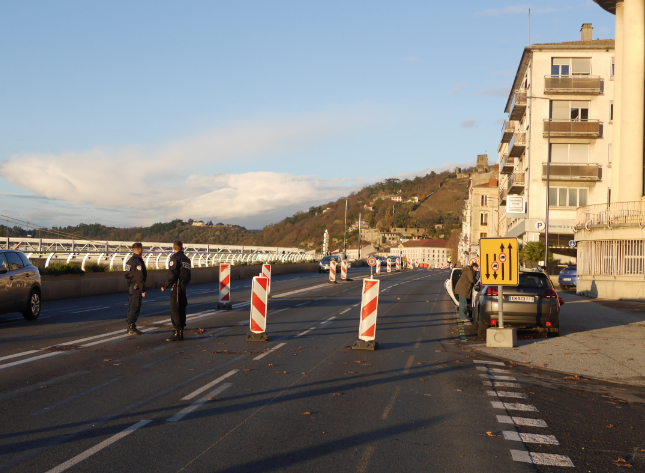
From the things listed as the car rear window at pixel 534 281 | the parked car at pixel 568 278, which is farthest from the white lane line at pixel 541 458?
the parked car at pixel 568 278

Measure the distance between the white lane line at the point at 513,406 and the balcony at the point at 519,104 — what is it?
53.0 m

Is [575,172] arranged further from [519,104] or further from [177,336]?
[177,336]

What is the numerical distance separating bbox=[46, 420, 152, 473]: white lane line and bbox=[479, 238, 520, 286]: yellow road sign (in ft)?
28.3

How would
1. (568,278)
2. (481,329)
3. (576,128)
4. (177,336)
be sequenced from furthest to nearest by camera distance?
(576,128), (568,278), (481,329), (177,336)

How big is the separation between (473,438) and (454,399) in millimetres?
1769

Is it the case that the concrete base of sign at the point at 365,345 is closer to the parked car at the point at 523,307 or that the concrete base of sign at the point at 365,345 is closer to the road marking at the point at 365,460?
the parked car at the point at 523,307

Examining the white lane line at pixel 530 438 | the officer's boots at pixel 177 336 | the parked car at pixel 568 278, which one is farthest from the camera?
the parked car at pixel 568 278

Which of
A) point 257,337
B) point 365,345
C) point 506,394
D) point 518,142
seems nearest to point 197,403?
point 506,394

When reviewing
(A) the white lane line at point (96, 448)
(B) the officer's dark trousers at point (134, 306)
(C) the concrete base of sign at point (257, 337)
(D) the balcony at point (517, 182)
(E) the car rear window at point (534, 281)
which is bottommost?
(A) the white lane line at point (96, 448)

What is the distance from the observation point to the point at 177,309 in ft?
41.1

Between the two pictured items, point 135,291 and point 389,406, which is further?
point 135,291

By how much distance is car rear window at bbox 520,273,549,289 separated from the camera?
47.2ft

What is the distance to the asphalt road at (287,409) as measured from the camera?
5262 mm

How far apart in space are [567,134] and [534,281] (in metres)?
43.3
